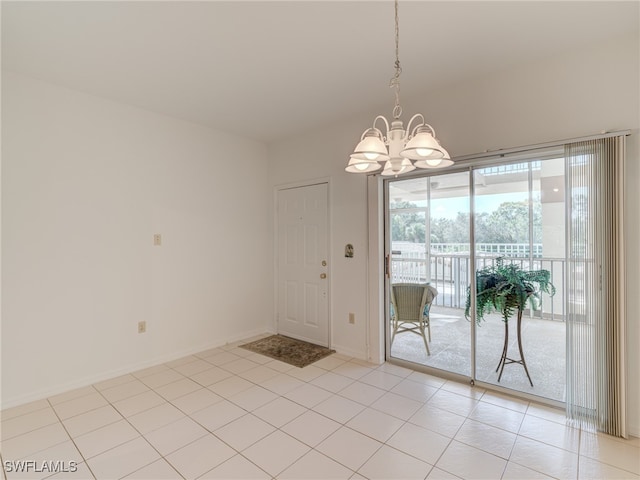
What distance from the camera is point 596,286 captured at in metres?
2.17

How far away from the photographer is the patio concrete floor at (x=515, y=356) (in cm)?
267

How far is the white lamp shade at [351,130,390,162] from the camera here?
139 cm

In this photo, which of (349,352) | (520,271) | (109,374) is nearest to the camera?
(520,271)

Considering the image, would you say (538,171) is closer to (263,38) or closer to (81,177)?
(263,38)

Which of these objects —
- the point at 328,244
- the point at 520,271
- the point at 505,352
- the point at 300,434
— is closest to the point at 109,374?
Answer: the point at 300,434

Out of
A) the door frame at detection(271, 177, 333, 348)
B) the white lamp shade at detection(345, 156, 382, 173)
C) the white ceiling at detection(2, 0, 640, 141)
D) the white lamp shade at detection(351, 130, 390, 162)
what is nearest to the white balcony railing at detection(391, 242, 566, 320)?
the door frame at detection(271, 177, 333, 348)

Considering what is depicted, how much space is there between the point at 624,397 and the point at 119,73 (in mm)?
4421

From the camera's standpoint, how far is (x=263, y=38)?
2.13 m

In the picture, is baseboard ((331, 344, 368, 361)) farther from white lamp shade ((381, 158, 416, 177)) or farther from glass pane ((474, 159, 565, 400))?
white lamp shade ((381, 158, 416, 177))

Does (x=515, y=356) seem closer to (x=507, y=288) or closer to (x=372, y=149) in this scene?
(x=507, y=288)

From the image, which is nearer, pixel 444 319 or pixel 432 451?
pixel 432 451

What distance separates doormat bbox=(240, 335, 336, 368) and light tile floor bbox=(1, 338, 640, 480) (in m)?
0.46

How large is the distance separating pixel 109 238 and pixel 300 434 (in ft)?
8.26

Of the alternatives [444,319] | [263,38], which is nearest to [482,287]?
[444,319]
